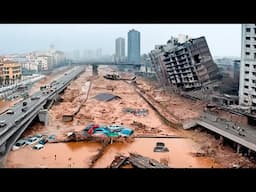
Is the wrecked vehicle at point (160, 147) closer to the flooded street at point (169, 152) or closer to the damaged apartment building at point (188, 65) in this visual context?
the flooded street at point (169, 152)

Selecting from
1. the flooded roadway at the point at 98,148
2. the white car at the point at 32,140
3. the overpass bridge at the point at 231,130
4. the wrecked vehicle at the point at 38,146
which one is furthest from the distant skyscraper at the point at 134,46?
the wrecked vehicle at the point at 38,146

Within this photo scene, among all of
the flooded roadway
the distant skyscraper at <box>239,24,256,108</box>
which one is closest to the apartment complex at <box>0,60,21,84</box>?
the flooded roadway

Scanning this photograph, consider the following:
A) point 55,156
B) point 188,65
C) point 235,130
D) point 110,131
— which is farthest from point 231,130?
point 188,65

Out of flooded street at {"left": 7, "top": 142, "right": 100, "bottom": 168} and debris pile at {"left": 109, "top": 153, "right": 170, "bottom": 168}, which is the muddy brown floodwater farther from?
debris pile at {"left": 109, "top": 153, "right": 170, "bottom": 168}

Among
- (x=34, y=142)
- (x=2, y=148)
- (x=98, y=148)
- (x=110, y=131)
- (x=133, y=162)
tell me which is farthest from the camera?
(x=110, y=131)

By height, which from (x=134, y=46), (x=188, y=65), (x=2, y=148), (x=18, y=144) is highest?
(x=134, y=46)

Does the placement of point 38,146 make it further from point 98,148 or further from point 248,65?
point 248,65
